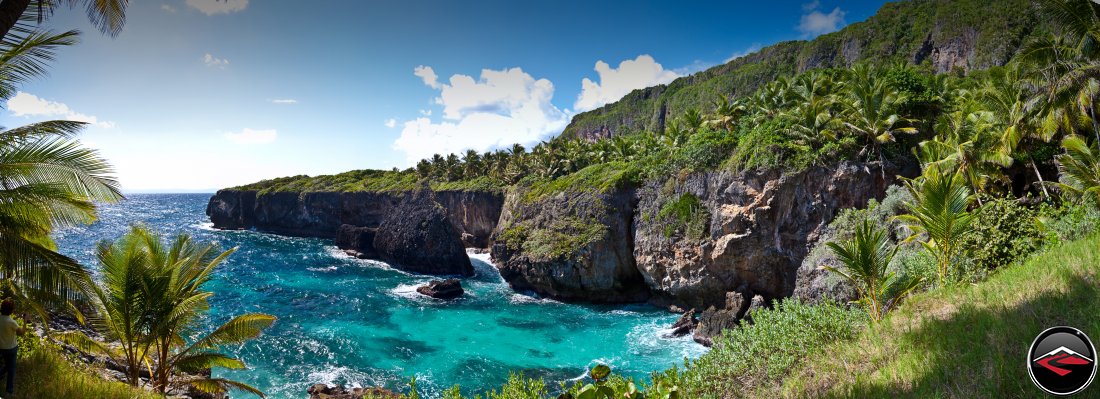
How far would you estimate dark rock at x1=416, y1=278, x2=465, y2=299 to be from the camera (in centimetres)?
3816

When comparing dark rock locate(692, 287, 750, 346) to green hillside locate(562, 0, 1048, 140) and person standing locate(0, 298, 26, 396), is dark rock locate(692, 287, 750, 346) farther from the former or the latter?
person standing locate(0, 298, 26, 396)

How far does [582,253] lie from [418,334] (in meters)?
13.4

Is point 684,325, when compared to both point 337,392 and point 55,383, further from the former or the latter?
point 55,383

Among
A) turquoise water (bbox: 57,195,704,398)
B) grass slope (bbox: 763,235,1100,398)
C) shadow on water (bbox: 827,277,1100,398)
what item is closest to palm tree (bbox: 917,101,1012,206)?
grass slope (bbox: 763,235,1100,398)

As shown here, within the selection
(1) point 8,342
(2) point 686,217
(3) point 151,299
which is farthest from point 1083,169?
(1) point 8,342

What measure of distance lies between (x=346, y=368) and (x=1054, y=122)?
103 ft

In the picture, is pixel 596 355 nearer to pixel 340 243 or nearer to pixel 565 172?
pixel 565 172

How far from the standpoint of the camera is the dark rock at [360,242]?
58.4 m

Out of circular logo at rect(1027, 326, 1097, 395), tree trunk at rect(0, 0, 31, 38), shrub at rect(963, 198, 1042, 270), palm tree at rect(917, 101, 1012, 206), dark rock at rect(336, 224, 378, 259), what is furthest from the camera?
dark rock at rect(336, 224, 378, 259)

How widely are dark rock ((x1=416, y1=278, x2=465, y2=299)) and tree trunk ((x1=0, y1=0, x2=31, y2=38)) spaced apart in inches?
1324

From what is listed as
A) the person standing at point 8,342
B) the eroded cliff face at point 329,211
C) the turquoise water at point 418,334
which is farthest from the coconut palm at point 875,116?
the eroded cliff face at point 329,211

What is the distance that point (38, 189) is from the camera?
6.85 metres

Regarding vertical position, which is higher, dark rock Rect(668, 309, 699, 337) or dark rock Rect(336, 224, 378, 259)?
dark rock Rect(336, 224, 378, 259)

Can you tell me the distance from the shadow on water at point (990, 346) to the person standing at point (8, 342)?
12900mm
